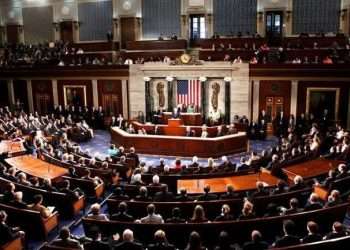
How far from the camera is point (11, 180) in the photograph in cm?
997

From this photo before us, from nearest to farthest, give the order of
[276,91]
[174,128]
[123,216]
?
[123,216]
[174,128]
[276,91]

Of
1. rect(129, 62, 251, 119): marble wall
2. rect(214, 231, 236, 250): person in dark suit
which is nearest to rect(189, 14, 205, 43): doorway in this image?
rect(129, 62, 251, 119): marble wall

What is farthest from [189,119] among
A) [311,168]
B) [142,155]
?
[311,168]

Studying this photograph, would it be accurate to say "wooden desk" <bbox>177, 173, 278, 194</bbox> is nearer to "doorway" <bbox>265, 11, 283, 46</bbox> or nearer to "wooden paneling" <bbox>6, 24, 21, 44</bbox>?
"doorway" <bbox>265, 11, 283, 46</bbox>

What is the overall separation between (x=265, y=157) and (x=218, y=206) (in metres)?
5.20

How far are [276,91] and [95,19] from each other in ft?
45.4

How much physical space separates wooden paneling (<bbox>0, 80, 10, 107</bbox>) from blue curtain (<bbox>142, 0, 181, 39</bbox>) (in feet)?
32.0

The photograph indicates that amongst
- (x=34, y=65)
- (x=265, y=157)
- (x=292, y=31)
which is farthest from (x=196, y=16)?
(x=265, y=157)

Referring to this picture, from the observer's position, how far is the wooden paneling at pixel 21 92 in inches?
982

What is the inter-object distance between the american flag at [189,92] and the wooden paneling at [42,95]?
8502 millimetres

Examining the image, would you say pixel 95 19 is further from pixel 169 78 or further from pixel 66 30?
pixel 169 78

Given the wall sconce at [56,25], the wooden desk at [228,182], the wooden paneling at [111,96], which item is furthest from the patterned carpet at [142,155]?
the wall sconce at [56,25]

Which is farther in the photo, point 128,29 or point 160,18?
point 128,29

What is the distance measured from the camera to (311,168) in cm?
1123
